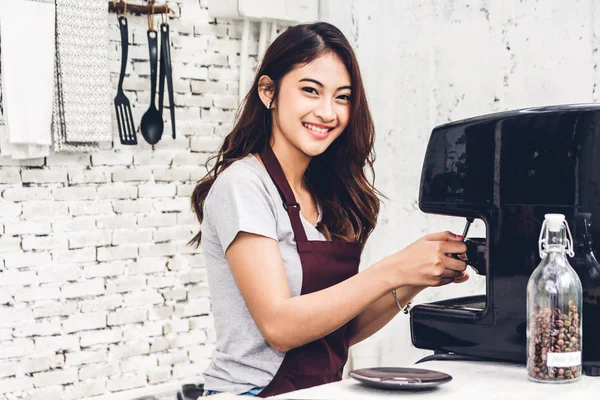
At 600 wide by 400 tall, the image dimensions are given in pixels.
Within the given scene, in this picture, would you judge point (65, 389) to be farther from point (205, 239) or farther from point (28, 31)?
point (205, 239)

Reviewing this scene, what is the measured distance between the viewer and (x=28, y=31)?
2.87 meters

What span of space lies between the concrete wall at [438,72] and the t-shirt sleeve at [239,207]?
129 cm

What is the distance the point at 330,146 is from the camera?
1.97 metres

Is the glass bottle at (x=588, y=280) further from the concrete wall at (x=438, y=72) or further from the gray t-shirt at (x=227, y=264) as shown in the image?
the concrete wall at (x=438, y=72)

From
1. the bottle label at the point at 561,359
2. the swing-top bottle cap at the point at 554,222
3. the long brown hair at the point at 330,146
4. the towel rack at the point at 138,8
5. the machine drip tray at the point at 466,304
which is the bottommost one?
the bottle label at the point at 561,359

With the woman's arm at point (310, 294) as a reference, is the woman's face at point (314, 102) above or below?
above

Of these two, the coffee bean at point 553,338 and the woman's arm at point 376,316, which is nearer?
the coffee bean at point 553,338

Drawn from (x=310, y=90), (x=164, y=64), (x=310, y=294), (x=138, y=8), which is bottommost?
(x=310, y=294)

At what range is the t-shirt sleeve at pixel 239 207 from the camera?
1.58m

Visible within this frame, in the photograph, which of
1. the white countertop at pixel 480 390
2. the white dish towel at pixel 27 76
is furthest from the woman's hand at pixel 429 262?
the white dish towel at pixel 27 76

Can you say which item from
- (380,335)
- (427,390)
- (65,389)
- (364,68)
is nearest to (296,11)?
(364,68)

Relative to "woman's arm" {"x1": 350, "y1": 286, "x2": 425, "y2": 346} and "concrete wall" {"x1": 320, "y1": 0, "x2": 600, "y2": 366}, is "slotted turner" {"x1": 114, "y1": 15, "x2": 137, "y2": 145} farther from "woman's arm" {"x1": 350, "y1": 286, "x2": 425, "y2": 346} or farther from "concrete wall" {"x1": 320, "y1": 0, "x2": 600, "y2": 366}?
"woman's arm" {"x1": 350, "y1": 286, "x2": 425, "y2": 346}

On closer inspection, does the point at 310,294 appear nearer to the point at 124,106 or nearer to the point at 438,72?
the point at 438,72

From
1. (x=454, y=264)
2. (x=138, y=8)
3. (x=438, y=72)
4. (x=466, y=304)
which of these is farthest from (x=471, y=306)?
(x=138, y=8)
